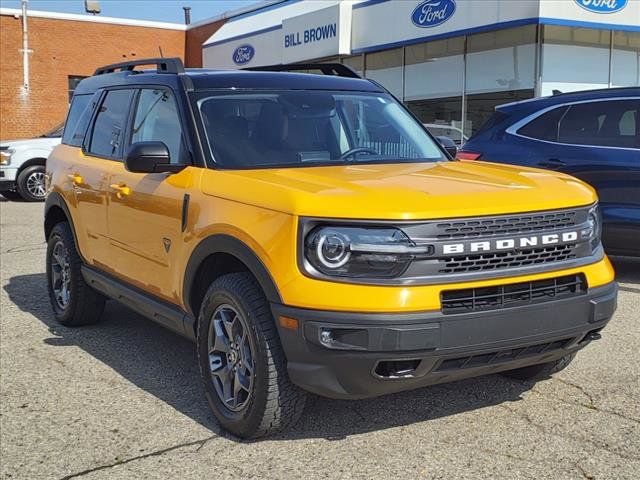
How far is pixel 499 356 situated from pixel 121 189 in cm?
258

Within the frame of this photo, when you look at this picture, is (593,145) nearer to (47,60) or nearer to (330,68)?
(330,68)

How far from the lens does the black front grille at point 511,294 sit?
322cm

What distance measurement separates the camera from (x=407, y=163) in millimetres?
4441

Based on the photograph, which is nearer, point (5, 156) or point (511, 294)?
point (511, 294)

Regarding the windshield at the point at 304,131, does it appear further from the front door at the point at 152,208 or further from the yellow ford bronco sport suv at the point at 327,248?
the front door at the point at 152,208

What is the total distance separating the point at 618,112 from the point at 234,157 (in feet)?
14.4

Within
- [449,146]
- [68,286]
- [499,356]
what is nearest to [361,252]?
[499,356]

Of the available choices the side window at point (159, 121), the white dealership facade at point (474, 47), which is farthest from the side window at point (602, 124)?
the white dealership facade at point (474, 47)

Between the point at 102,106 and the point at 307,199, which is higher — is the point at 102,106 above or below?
above

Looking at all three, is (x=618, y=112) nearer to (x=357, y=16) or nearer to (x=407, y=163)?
(x=407, y=163)

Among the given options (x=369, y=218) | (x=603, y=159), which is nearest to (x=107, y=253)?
(x=369, y=218)

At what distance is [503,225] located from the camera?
334cm

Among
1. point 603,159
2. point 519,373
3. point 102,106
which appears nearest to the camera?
point 519,373

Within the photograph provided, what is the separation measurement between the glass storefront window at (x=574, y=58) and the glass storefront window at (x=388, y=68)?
4236 mm
